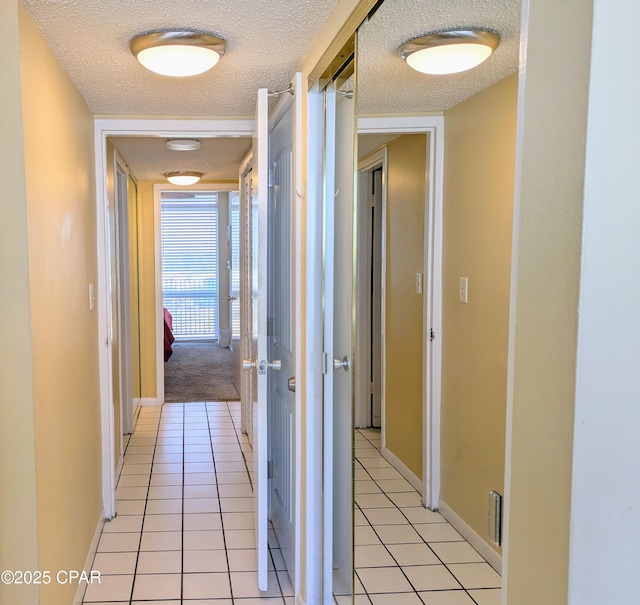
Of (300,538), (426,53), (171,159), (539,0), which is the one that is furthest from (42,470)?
(171,159)

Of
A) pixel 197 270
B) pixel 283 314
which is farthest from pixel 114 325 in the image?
pixel 197 270

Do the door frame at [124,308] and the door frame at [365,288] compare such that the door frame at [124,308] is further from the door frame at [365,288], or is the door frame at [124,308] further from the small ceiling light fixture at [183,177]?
the door frame at [365,288]

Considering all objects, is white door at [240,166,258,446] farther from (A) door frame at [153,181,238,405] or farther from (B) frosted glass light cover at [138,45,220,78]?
(B) frosted glass light cover at [138,45,220,78]

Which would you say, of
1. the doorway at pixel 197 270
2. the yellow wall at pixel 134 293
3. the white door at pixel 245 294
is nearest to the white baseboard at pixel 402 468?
the white door at pixel 245 294

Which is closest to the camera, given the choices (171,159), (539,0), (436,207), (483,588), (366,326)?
(539,0)

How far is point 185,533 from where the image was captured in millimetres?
2986

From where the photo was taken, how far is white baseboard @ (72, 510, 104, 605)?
230 cm

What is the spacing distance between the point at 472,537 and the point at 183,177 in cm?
459

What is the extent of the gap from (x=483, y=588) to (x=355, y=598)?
2.88 ft

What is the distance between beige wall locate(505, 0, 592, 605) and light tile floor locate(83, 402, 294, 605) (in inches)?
72.8

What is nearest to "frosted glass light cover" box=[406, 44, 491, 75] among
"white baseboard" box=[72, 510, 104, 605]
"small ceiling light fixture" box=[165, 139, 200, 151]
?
"white baseboard" box=[72, 510, 104, 605]

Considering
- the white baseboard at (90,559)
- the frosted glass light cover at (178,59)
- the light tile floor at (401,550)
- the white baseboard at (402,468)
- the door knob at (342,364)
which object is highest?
the frosted glass light cover at (178,59)

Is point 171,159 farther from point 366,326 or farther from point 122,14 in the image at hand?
point 366,326

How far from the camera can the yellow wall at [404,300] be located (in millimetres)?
1432
